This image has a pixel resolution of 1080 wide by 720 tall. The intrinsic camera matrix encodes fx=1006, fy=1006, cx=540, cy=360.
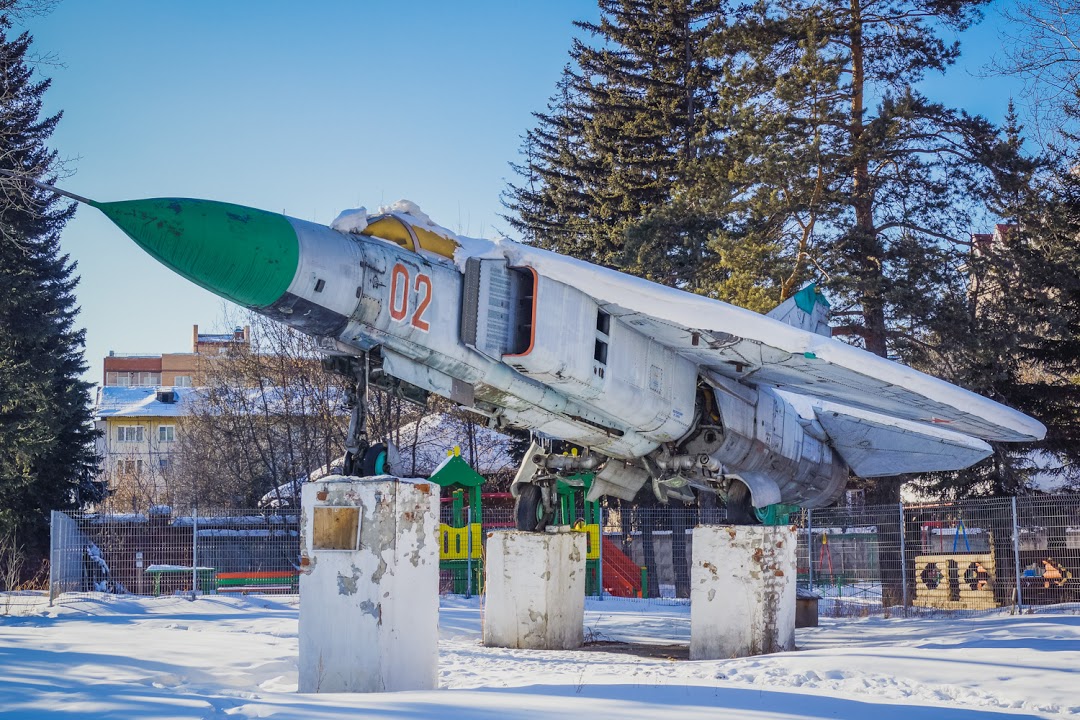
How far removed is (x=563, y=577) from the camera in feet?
39.3

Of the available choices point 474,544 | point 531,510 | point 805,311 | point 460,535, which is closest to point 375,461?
point 531,510

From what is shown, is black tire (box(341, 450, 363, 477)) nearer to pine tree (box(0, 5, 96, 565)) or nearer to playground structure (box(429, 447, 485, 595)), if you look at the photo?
playground structure (box(429, 447, 485, 595))

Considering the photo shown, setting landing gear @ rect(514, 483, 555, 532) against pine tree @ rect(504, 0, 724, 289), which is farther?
pine tree @ rect(504, 0, 724, 289)

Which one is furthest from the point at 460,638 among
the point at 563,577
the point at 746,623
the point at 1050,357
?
the point at 1050,357

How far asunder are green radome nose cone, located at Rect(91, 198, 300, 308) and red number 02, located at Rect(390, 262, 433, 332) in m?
0.95

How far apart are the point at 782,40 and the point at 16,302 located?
1646 cm

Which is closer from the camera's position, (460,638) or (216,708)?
(216,708)

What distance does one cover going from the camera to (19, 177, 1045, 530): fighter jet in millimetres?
7504

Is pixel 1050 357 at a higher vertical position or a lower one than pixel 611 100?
lower

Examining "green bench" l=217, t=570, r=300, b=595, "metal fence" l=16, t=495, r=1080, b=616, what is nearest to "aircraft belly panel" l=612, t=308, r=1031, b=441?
"metal fence" l=16, t=495, r=1080, b=616

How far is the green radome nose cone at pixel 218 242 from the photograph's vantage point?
7.00 m

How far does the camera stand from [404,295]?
27.2ft

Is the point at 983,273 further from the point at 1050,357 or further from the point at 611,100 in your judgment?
the point at 611,100

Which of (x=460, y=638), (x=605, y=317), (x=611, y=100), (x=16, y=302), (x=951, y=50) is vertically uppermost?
(x=611, y=100)
